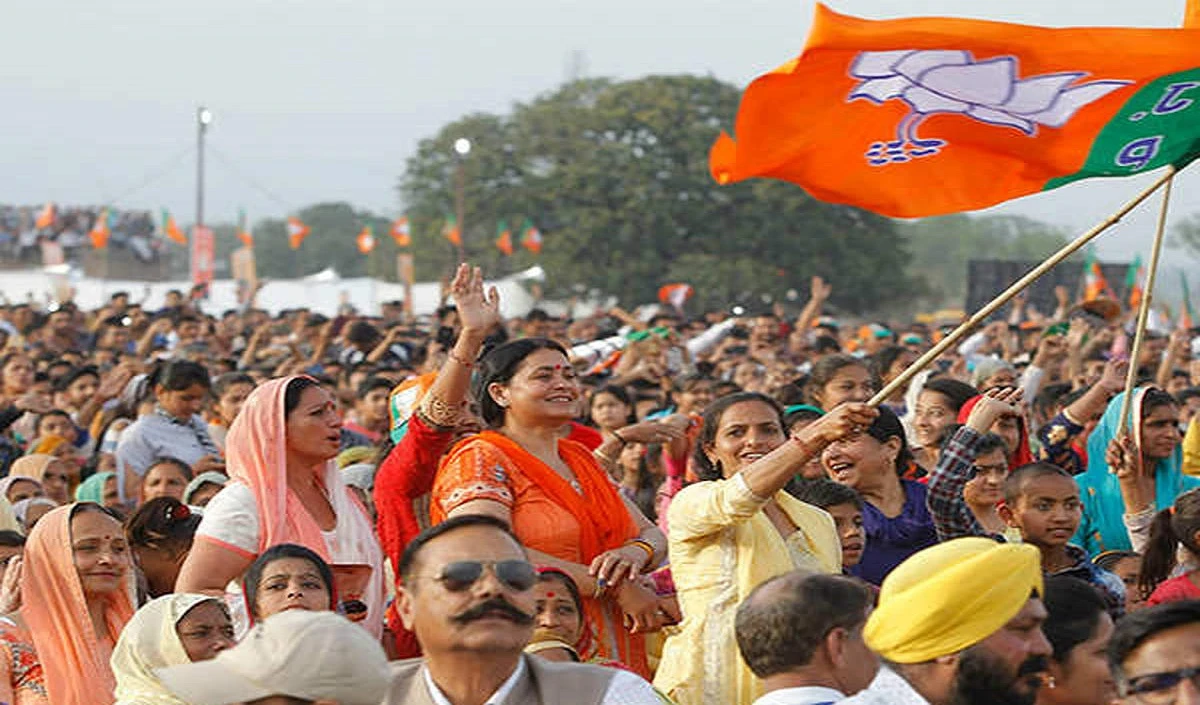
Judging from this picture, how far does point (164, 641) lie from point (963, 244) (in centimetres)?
9756

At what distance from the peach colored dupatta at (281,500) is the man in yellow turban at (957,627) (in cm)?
193

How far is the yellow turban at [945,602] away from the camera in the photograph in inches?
139

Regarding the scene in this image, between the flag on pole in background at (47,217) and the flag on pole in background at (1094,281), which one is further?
the flag on pole in background at (47,217)

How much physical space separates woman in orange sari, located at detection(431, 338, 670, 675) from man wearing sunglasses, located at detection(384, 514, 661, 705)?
1165 mm

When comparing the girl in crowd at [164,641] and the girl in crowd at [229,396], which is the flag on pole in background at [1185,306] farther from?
the girl in crowd at [164,641]

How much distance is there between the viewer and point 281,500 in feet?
17.2

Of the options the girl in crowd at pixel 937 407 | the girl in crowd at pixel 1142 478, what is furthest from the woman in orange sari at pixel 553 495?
the girl in crowd at pixel 1142 478

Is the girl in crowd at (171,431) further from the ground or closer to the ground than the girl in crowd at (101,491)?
further from the ground

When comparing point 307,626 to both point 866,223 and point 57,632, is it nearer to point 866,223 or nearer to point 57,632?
point 57,632

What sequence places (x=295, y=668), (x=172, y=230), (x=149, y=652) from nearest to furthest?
(x=295, y=668) → (x=149, y=652) → (x=172, y=230)

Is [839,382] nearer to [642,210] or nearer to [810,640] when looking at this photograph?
[810,640]

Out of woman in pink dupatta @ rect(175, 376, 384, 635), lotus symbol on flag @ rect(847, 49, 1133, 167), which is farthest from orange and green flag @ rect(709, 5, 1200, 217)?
woman in pink dupatta @ rect(175, 376, 384, 635)

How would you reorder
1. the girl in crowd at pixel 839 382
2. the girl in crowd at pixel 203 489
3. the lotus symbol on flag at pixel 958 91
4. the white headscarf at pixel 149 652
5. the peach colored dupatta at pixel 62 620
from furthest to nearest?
the girl in crowd at pixel 839 382
the girl in crowd at pixel 203 489
the lotus symbol on flag at pixel 958 91
the peach colored dupatta at pixel 62 620
the white headscarf at pixel 149 652

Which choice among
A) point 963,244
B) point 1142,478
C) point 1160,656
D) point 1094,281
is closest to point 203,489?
point 1142,478
